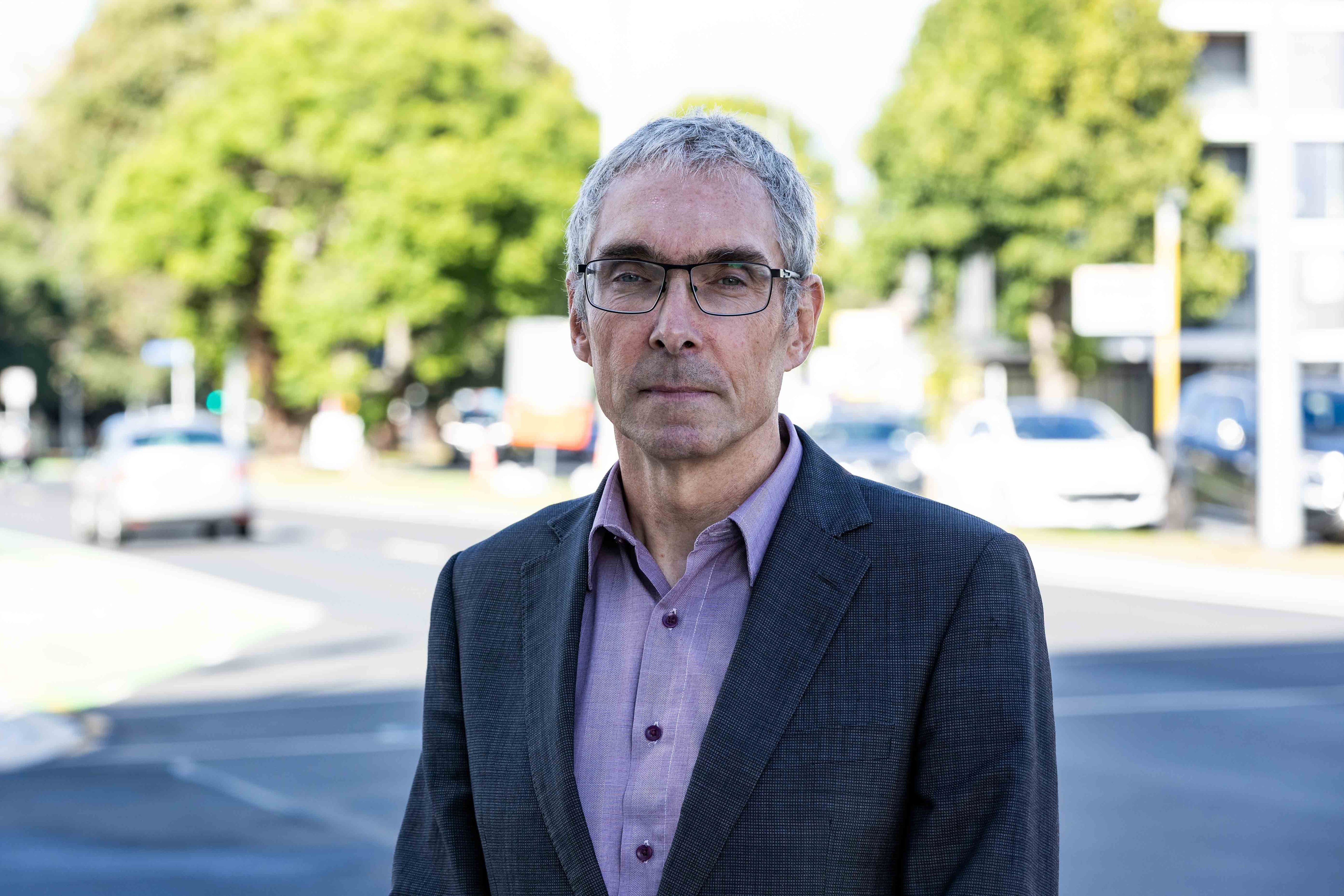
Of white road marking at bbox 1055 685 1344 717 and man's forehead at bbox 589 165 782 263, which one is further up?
man's forehead at bbox 589 165 782 263

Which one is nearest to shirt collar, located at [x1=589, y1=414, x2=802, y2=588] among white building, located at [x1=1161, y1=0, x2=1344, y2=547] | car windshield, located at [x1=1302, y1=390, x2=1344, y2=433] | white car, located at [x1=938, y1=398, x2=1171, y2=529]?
white building, located at [x1=1161, y1=0, x2=1344, y2=547]

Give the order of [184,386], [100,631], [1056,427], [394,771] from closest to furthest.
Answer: [394,771] → [100,631] → [1056,427] → [184,386]

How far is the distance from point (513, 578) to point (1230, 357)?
147 feet

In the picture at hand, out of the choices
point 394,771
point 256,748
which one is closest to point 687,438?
point 394,771

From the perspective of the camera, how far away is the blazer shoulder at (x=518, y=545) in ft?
7.93

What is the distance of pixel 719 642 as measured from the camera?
85.9 inches

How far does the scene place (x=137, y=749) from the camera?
8.50 m

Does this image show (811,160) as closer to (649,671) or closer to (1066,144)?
(1066,144)

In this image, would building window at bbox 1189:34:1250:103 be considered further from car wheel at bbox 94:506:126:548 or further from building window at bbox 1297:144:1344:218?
car wheel at bbox 94:506:126:548

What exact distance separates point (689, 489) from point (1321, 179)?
4283 centimetres

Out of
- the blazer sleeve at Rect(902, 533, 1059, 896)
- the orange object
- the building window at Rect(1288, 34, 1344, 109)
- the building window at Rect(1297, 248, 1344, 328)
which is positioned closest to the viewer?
the blazer sleeve at Rect(902, 533, 1059, 896)

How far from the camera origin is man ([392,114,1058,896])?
6.64 ft

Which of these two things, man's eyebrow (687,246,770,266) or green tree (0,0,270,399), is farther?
green tree (0,0,270,399)

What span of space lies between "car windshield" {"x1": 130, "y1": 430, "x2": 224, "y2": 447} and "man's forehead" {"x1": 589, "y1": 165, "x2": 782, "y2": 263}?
19.4 meters
